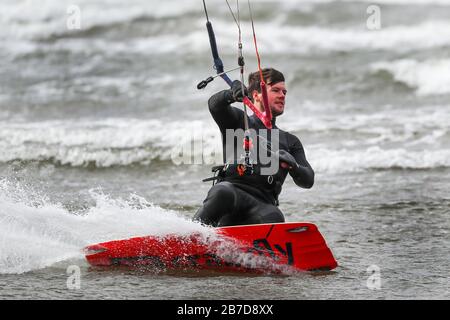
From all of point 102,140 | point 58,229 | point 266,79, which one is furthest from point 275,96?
point 102,140

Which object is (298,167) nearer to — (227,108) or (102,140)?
(227,108)

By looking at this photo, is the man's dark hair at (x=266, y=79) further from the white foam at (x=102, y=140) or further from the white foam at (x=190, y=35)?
the white foam at (x=190, y=35)

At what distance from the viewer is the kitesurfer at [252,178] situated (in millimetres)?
5625

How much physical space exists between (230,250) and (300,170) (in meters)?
0.67

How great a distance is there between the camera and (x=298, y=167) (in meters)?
5.57

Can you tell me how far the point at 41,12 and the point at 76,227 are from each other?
16.1m

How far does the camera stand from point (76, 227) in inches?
234

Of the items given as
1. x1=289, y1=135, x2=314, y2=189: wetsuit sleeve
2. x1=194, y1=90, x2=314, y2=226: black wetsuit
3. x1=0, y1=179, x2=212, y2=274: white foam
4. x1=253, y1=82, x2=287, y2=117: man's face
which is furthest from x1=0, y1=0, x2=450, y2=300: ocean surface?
x1=253, y1=82, x2=287, y2=117: man's face

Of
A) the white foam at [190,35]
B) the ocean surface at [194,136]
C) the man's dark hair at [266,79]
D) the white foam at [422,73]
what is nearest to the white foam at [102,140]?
the ocean surface at [194,136]

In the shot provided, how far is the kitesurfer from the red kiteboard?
16 centimetres

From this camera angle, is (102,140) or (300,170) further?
(102,140)
